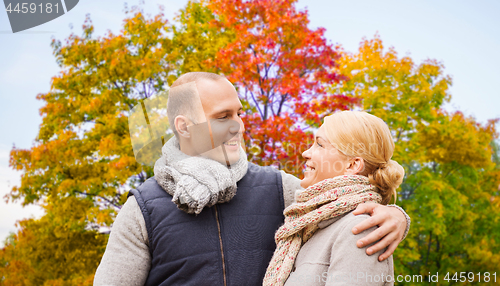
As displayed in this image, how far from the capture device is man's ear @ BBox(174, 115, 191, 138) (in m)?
2.07

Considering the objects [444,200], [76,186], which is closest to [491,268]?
[444,200]

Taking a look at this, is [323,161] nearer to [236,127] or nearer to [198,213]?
[236,127]

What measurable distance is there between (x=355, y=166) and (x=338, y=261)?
53 centimetres

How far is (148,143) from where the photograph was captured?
2039 millimetres

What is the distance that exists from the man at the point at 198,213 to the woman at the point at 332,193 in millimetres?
167

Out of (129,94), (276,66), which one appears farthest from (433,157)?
(129,94)

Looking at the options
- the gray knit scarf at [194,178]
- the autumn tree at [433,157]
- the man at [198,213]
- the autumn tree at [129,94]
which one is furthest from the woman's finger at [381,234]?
the autumn tree at [433,157]

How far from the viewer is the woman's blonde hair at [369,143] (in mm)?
1823

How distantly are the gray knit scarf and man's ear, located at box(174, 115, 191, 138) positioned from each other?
3.9 inches

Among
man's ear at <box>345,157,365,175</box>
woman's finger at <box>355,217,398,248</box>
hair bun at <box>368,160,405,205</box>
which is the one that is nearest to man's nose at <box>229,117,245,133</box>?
man's ear at <box>345,157,365,175</box>

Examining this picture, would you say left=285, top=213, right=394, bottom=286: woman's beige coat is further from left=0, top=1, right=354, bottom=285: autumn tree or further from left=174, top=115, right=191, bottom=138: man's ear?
left=0, top=1, right=354, bottom=285: autumn tree

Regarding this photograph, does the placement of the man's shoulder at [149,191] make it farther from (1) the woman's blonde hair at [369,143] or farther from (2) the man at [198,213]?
(1) the woman's blonde hair at [369,143]

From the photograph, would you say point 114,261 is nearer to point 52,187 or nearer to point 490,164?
point 52,187

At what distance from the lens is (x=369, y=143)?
71.9 inches
